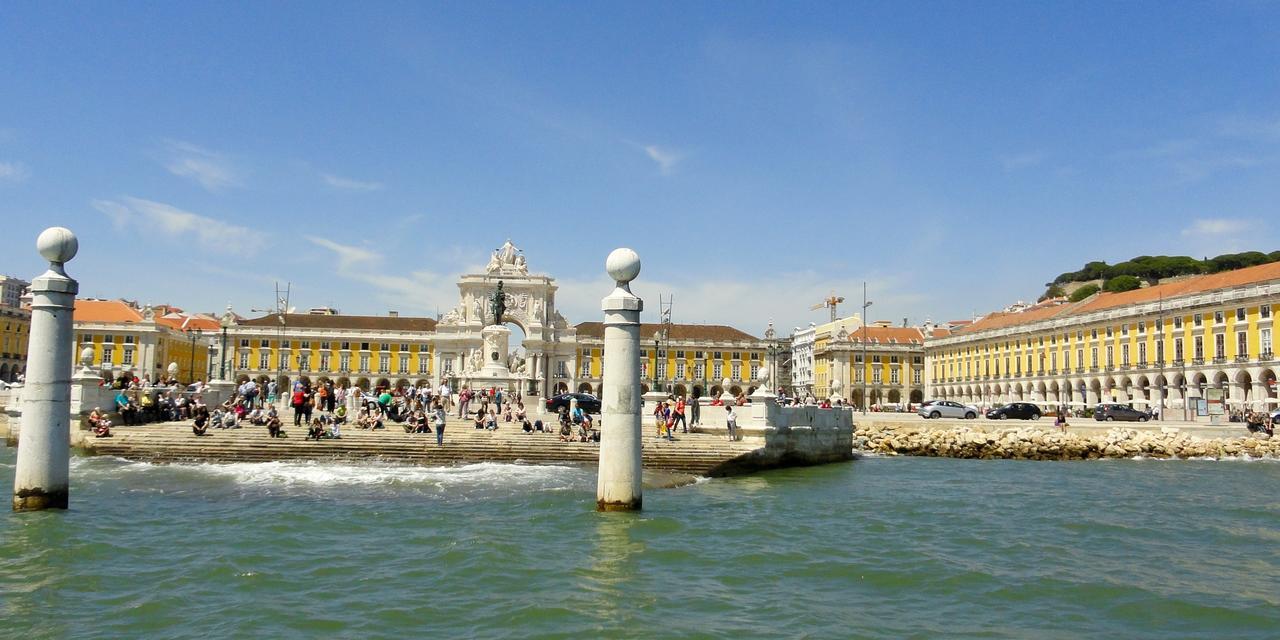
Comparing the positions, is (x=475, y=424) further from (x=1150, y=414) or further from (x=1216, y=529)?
(x=1150, y=414)

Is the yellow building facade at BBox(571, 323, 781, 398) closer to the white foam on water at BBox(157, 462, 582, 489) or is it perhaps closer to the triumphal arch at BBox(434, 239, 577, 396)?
the triumphal arch at BBox(434, 239, 577, 396)

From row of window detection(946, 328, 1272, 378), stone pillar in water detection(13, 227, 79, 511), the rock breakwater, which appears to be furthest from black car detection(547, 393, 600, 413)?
row of window detection(946, 328, 1272, 378)

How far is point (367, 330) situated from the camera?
329ft

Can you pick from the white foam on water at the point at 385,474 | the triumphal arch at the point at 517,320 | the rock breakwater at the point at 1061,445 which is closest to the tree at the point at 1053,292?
the triumphal arch at the point at 517,320

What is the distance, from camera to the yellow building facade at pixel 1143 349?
5659 centimetres

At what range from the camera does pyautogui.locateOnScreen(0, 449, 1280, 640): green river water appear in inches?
380

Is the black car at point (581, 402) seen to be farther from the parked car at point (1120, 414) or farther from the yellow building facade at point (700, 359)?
the yellow building facade at point (700, 359)

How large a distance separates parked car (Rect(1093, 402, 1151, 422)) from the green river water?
29559mm

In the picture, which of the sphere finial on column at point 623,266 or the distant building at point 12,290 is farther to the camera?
the distant building at point 12,290

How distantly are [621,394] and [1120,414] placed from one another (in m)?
42.0

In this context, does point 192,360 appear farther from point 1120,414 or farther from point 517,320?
point 1120,414

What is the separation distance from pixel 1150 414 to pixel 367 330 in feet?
247

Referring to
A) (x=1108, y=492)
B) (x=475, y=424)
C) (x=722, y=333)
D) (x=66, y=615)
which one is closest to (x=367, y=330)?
(x=722, y=333)

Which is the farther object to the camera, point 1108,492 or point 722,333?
point 722,333
